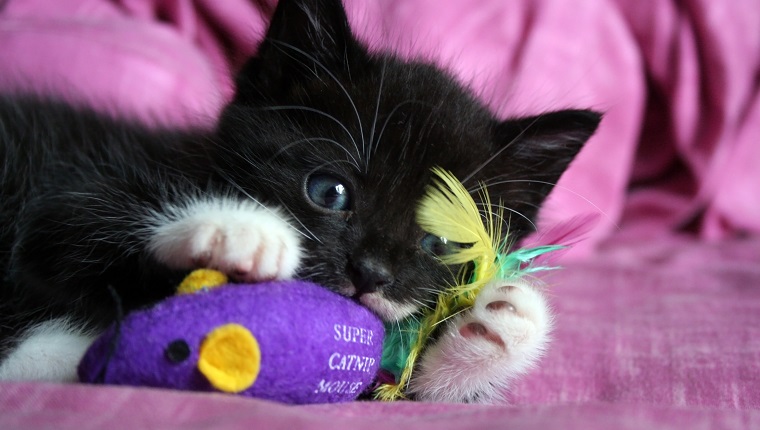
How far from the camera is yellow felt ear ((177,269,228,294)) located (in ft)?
3.46

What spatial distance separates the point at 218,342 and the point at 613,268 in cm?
193

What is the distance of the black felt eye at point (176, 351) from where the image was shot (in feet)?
3.02

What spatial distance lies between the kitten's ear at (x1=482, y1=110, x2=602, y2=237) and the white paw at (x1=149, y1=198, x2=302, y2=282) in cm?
51

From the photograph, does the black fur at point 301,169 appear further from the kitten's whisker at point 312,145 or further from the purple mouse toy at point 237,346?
the purple mouse toy at point 237,346

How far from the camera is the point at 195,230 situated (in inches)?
44.4

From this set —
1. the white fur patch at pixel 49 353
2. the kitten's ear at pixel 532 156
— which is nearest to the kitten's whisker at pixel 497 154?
the kitten's ear at pixel 532 156

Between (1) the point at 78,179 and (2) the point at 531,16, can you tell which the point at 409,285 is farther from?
(2) the point at 531,16

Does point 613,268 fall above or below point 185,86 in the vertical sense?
below

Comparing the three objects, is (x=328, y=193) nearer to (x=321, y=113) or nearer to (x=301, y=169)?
(x=301, y=169)

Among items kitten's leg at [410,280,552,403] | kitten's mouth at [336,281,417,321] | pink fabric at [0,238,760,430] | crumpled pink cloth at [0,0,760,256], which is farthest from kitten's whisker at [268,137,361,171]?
crumpled pink cloth at [0,0,760,256]

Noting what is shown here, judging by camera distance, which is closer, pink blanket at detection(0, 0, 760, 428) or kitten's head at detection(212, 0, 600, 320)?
kitten's head at detection(212, 0, 600, 320)

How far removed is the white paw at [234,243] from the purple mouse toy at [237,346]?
0.18ft

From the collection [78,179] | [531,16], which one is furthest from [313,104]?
[531,16]

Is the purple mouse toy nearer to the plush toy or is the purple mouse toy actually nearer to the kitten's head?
the plush toy
